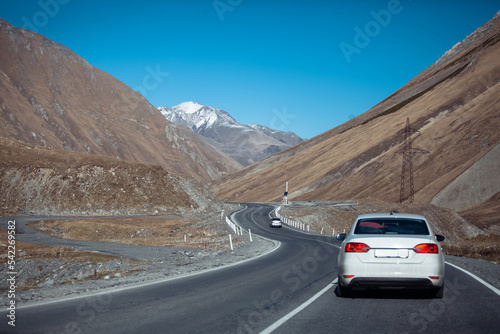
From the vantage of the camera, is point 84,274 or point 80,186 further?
point 80,186

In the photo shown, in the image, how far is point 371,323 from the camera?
7723 mm

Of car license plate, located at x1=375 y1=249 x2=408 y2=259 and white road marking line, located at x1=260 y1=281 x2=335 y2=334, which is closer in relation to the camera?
white road marking line, located at x1=260 y1=281 x2=335 y2=334

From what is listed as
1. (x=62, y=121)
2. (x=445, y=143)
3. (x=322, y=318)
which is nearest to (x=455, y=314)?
(x=322, y=318)

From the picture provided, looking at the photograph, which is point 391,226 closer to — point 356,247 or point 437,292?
point 356,247

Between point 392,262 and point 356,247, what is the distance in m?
0.74

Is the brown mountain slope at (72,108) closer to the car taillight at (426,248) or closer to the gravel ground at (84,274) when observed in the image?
the gravel ground at (84,274)

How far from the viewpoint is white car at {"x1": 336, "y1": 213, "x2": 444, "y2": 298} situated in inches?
365

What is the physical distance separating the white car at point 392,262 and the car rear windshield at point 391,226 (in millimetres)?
260

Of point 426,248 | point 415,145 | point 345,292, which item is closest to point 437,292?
point 426,248

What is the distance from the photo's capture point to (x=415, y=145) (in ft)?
354

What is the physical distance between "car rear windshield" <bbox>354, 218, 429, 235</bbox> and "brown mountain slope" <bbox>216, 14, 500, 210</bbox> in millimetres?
74755

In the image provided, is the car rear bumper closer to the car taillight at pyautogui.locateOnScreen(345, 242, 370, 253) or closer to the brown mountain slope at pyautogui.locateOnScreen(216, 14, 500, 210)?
the car taillight at pyautogui.locateOnScreen(345, 242, 370, 253)

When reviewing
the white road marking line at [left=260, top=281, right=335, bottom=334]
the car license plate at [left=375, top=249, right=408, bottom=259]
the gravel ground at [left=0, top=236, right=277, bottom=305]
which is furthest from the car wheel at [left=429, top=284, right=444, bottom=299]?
the gravel ground at [left=0, top=236, right=277, bottom=305]

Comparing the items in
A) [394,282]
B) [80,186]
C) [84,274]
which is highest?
[80,186]
